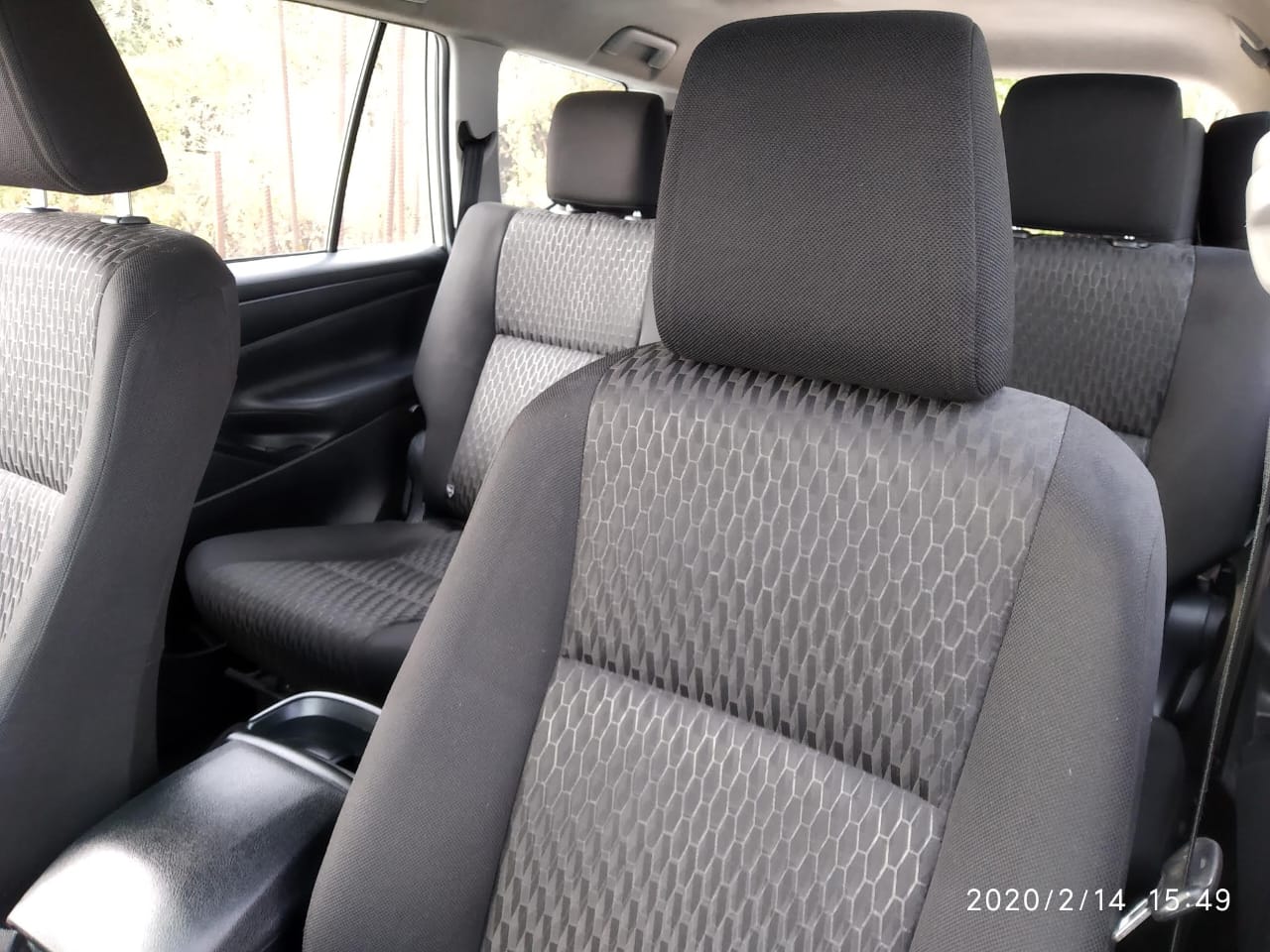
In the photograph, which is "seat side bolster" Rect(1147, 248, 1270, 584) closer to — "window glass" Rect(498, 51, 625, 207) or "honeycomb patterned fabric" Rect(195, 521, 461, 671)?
"honeycomb patterned fabric" Rect(195, 521, 461, 671)

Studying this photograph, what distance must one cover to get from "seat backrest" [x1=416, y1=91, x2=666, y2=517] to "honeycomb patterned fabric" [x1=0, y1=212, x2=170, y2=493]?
103 centimetres

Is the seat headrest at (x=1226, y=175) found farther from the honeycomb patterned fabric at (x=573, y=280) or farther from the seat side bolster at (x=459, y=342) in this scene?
the seat side bolster at (x=459, y=342)

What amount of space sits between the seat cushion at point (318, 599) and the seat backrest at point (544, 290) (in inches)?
11.8

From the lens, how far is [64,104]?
3.97ft

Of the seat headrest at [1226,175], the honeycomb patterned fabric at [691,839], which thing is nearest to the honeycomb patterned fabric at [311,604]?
the honeycomb patterned fabric at [691,839]

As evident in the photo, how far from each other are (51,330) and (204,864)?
64 centimetres

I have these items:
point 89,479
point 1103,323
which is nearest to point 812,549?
point 89,479

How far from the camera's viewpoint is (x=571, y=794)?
3.02 ft

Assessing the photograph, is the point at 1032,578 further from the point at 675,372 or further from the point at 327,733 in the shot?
the point at 327,733

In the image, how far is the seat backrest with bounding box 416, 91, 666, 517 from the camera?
2.18 m

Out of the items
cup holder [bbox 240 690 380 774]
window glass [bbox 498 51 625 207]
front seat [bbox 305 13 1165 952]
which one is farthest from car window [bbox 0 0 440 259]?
front seat [bbox 305 13 1165 952]

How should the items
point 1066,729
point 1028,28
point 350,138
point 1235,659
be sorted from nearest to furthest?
point 1066,729, point 1235,659, point 350,138, point 1028,28

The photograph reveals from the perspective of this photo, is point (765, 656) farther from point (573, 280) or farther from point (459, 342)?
point (459, 342)

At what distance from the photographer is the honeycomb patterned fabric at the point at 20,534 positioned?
Answer: 1191mm
